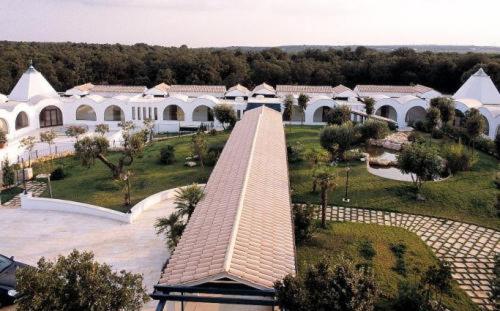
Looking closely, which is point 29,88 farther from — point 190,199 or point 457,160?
point 457,160

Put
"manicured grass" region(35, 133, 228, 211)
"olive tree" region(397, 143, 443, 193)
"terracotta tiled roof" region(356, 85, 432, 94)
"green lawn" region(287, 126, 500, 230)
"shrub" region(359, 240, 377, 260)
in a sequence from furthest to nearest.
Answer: "terracotta tiled roof" region(356, 85, 432, 94) → "manicured grass" region(35, 133, 228, 211) → "olive tree" region(397, 143, 443, 193) → "green lawn" region(287, 126, 500, 230) → "shrub" region(359, 240, 377, 260)

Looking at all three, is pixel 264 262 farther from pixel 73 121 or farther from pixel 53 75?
pixel 53 75

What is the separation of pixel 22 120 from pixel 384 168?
26.6 meters

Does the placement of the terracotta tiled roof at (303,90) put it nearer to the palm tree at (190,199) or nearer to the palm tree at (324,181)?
the palm tree at (324,181)

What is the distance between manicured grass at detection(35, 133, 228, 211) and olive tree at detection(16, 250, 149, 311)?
11.1 meters

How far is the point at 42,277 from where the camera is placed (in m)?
7.60

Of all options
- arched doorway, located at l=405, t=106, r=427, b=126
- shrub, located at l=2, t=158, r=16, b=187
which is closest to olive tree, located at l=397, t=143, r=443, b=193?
Answer: shrub, located at l=2, t=158, r=16, b=187

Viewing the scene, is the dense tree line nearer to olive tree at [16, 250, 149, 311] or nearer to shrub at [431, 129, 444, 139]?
shrub at [431, 129, 444, 139]

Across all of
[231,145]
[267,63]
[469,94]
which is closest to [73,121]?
[231,145]

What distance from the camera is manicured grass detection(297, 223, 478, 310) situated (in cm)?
1246

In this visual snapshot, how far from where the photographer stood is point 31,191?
2150cm

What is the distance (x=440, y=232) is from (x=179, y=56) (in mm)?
46531

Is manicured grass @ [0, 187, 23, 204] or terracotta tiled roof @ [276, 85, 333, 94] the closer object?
manicured grass @ [0, 187, 23, 204]

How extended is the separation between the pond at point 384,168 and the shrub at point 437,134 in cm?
450
